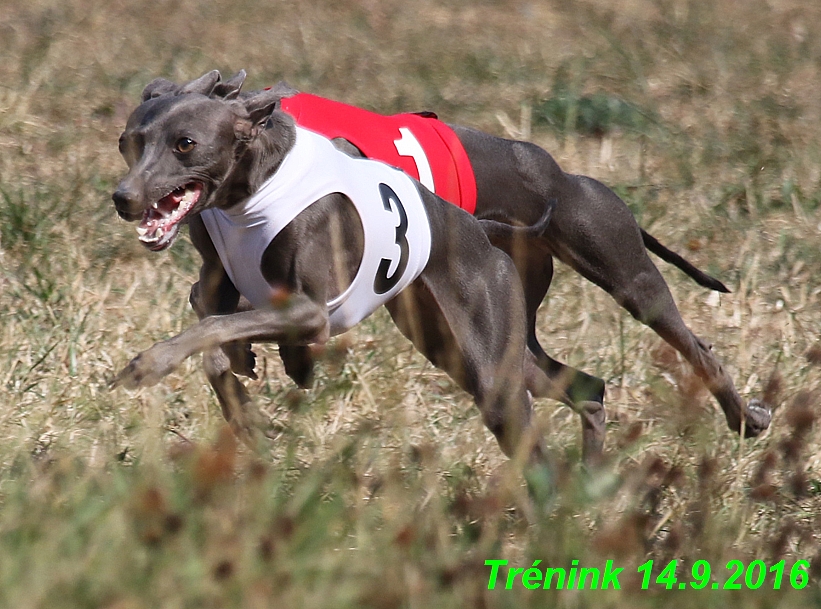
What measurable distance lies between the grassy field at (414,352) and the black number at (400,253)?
22 centimetres

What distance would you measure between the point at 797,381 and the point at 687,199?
7.03 feet

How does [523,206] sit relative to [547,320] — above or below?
above

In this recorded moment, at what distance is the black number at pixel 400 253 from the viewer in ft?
14.3

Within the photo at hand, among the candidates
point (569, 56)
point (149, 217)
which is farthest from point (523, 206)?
point (569, 56)

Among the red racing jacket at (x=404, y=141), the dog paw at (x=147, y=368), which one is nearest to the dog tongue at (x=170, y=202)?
the dog paw at (x=147, y=368)

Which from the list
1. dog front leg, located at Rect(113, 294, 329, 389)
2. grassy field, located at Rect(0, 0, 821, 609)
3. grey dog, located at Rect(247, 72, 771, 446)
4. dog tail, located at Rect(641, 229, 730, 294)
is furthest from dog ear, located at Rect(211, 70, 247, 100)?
dog tail, located at Rect(641, 229, 730, 294)

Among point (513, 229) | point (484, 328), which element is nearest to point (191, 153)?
point (484, 328)

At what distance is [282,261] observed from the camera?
4.21 meters

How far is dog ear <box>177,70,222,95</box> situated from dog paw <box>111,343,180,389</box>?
2.93 feet

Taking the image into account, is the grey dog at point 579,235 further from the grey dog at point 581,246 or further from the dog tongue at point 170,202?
the dog tongue at point 170,202

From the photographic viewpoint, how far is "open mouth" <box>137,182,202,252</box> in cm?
390

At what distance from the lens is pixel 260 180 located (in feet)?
13.7

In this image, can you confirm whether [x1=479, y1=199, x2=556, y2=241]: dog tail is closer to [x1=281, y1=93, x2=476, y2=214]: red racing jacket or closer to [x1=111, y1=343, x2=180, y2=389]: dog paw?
[x1=281, y1=93, x2=476, y2=214]: red racing jacket

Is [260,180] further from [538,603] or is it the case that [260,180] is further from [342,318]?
[538,603]
